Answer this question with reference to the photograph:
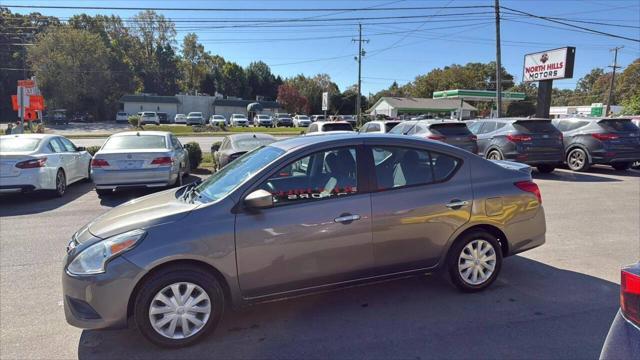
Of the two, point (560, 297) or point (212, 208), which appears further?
point (560, 297)

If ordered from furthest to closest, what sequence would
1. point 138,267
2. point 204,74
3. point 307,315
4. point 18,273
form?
1. point 204,74
2. point 18,273
3. point 307,315
4. point 138,267

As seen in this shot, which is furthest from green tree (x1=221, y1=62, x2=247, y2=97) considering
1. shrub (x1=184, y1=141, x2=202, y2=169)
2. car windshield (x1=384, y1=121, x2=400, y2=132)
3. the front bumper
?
the front bumper

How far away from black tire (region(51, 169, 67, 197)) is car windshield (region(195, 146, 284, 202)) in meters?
6.87

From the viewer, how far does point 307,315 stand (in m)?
3.80

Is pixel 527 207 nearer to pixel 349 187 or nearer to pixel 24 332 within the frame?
pixel 349 187

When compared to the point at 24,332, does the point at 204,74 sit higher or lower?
higher

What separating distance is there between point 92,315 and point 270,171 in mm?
1719

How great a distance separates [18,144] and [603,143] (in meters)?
15.2

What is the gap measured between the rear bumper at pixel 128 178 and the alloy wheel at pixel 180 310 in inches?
251

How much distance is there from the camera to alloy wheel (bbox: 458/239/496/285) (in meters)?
4.12

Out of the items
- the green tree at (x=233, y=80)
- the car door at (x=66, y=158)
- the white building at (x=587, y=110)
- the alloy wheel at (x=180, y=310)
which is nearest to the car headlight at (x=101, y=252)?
the alloy wheel at (x=180, y=310)

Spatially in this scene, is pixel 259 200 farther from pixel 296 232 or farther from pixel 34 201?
pixel 34 201

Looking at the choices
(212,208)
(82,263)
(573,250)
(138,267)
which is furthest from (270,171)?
(573,250)

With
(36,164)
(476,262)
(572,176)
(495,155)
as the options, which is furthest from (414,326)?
(572,176)
